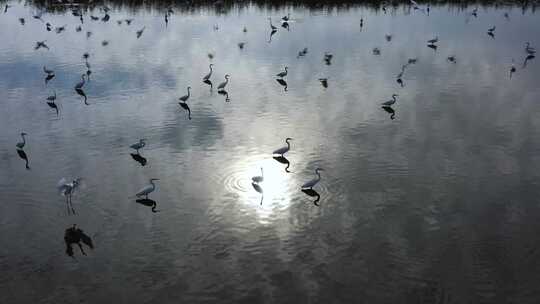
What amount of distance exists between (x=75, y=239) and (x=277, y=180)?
6418mm

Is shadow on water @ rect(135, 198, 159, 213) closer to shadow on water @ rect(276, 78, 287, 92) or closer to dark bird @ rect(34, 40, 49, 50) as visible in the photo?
shadow on water @ rect(276, 78, 287, 92)

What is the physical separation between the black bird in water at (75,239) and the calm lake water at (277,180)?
0.15 metres

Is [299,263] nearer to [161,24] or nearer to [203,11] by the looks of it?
[161,24]

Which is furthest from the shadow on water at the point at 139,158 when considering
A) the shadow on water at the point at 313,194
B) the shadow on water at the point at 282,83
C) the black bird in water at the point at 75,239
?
the shadow on water at the point at 282,83

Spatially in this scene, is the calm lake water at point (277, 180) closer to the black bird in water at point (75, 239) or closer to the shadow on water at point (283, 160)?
the black bird in water at point (75, 239)

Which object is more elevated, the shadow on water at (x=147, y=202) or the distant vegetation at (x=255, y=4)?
the distant vegetation at (x=255, y=4)

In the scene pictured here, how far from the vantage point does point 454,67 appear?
99.4 ft

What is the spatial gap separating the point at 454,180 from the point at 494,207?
185 centimetres

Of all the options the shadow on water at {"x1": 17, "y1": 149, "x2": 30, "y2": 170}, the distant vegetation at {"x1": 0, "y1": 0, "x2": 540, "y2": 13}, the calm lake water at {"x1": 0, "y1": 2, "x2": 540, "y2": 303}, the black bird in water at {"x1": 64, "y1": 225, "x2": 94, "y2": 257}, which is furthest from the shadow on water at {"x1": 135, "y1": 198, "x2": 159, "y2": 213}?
the distant vegetation at {"x1": 0, "y1": 0, "x2": 540, "y2": 13}

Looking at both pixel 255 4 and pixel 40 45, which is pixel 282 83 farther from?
pixel 255 4

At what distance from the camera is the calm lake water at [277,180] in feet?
36.9

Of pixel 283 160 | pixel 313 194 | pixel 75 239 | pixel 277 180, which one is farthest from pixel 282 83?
pixel 75 239

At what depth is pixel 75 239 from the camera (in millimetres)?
12703

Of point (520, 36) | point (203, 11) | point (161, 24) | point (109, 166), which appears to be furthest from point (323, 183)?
point (203, 11)
